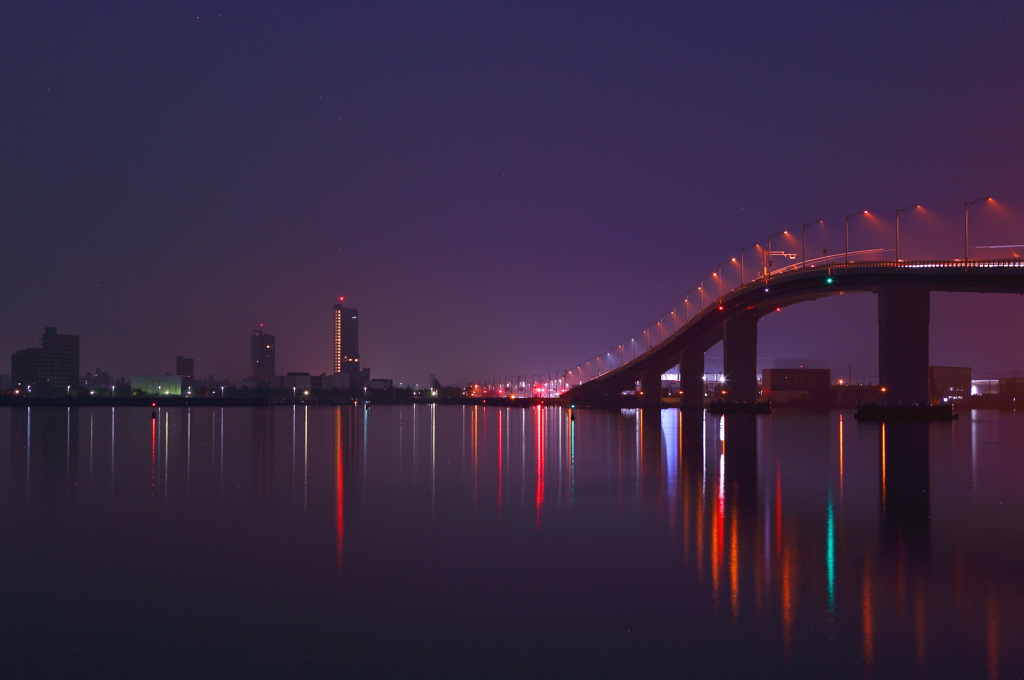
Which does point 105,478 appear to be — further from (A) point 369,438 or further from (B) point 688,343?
(B) point 688,343

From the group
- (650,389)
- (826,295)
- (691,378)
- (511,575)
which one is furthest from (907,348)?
(511,575)

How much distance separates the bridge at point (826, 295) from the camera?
67750mm

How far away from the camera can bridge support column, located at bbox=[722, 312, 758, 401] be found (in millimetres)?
98812

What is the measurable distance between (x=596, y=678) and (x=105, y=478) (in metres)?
21.0

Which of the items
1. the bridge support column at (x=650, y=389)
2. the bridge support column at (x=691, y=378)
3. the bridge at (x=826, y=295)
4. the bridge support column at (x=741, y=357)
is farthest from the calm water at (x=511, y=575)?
the bridge support column at (x=650, y=389)

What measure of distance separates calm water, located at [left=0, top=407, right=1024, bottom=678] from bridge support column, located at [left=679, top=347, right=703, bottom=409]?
8811 centimetres

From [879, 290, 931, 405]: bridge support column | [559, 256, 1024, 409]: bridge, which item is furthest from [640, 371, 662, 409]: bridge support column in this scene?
[879, 290, 931, 405]: bridge support column

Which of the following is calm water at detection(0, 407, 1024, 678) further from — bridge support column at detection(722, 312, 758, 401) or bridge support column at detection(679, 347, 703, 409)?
bridge support column at detection(679, 347, 703, 409)

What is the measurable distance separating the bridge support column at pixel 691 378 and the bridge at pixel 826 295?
0.43 ft

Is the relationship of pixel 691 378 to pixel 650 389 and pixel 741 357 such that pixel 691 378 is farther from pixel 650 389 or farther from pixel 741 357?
pixel 741 357

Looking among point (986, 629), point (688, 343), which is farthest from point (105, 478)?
point (688, 343)

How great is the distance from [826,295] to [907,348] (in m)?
18.5

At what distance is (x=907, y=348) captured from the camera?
71.3 m

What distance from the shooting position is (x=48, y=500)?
19844mm
